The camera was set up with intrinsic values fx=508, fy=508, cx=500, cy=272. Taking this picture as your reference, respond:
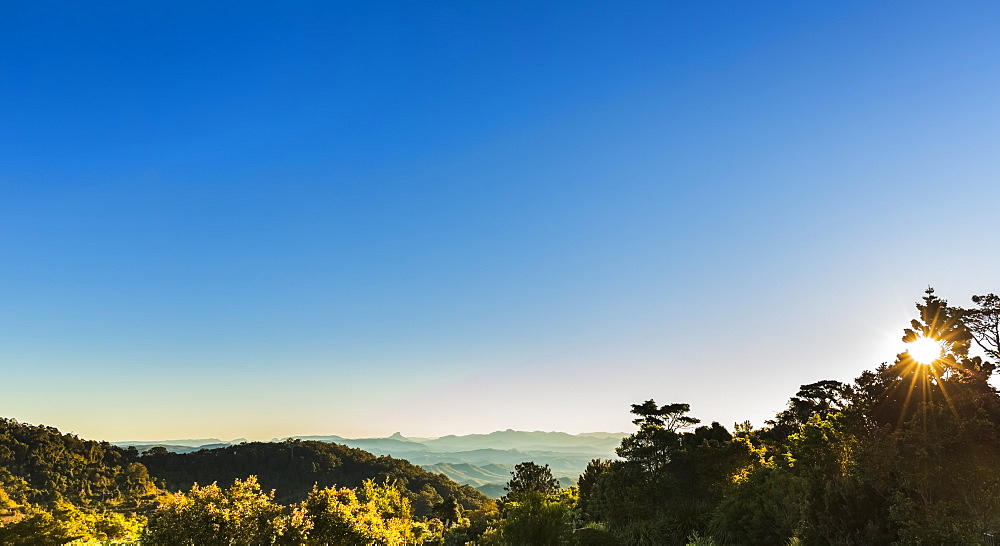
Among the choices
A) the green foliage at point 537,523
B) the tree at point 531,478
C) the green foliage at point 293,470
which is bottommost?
the green foliage at point 293,470

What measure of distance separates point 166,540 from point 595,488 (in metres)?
27.2

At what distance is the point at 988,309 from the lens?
868 inches

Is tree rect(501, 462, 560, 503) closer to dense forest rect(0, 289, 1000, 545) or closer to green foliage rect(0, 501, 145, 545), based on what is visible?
dense forest rect(0, 289, 1000, 545)

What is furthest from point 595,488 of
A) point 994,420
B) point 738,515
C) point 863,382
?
point 994,420

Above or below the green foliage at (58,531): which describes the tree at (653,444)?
above

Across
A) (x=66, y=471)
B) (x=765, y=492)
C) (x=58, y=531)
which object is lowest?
(x=66, y=471)

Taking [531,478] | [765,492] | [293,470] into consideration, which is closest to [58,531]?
[531,478]

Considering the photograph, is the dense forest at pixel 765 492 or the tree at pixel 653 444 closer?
the dense forest at pixel 765 492

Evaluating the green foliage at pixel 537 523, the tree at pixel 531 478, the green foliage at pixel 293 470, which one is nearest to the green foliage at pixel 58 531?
the green foliage at pixel 537 523

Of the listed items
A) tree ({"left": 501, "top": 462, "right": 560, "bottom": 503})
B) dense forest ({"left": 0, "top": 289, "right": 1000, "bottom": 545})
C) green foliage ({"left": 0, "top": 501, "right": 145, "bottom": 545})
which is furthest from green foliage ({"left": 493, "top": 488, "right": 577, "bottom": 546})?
tree ({"left": 501, "top": 462, "right": 560, "bottom": 503})

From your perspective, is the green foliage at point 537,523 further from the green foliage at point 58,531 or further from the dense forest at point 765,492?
the green foliage at point 58,531

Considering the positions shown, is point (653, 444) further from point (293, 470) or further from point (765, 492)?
point (293, 470)

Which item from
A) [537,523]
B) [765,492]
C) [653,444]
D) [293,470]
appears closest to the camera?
[537,523]

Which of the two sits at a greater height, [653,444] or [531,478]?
[653,444]
